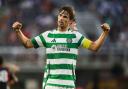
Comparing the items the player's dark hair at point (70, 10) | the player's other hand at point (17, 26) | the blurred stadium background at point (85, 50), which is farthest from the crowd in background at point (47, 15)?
the player's other hand at point (17, 26)

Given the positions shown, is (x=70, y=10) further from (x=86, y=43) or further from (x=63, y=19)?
(x=86, y=43)

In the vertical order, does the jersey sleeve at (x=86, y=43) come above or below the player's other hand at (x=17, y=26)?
below

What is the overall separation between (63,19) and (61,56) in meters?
0.51

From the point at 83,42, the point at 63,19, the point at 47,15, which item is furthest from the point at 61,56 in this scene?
the point at 47,15

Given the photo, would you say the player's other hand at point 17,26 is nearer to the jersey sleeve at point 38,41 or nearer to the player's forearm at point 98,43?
the jersey sleeve at point 38,41

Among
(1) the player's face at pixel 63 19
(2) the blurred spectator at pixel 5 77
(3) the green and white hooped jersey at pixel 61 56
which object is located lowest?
(2) the blurred spectator at pixel 5 77

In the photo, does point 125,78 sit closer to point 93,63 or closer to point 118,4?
point 93,63

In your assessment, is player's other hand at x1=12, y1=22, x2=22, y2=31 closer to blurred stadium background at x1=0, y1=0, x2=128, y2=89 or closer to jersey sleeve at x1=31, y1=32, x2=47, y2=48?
jersey sleeve at x1=31, y1=32, x2=47, y2=48

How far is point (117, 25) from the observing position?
987 inches

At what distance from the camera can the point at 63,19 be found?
34.6 ft

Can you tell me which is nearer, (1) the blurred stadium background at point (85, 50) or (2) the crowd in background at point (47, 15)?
(1) the blurred stadium background at point (85, 50)

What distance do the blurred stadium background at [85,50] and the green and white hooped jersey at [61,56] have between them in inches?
481

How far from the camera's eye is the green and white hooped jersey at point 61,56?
10562 mm

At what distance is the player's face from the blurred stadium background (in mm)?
12311
